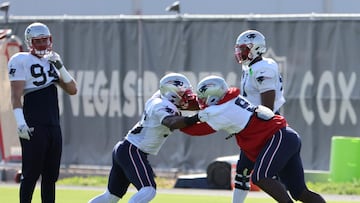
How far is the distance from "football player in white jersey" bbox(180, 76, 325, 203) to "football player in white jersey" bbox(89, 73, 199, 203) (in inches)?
8.2

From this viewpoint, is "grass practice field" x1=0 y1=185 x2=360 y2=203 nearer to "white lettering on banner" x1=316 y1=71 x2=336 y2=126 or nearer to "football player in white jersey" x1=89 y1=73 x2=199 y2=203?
"white lettering on banner" x1=316 y1=71 x2=336 y2=126

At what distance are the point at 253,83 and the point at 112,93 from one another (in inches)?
253

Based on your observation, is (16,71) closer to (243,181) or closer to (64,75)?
(64,75)

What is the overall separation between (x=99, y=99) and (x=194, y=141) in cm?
172

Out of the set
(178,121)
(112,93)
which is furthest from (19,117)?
(112,93)

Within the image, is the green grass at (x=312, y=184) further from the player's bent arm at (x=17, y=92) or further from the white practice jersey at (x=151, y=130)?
the player's bent arm at (x=17, y=92)

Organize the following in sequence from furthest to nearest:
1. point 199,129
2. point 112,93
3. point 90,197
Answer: point 112,93, point 90,197, point 199,129

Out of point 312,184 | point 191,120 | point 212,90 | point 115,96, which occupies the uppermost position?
point 212,90

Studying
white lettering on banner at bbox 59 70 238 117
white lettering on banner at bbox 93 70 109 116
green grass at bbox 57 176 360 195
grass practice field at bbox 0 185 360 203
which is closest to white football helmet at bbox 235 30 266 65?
grass practice field at bbox 0 185 360 203

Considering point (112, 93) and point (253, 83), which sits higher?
point (253, 83)

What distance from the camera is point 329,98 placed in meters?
15.6

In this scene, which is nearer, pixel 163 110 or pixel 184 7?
pixel 163 110

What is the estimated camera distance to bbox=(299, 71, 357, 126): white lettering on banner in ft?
50.9

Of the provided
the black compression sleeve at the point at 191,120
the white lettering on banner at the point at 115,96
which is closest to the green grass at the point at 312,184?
the white lettering on banner at the point at 115,96
